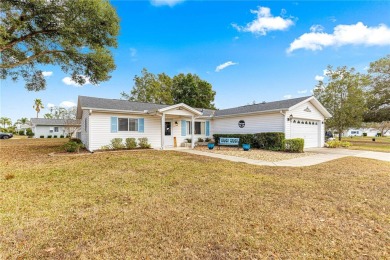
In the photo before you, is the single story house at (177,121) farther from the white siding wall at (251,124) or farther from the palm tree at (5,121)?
the palm tree at (5,121)

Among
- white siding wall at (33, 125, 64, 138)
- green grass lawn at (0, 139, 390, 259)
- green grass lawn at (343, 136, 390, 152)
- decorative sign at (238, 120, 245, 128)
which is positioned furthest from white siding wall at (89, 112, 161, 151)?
white siding wall at (33, 125, 64, 138)

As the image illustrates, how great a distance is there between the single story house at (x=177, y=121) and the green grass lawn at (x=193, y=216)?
23.1 feet

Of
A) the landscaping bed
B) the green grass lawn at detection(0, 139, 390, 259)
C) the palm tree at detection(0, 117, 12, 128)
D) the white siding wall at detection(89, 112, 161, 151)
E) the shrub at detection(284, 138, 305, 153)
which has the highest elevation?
the palm tree at detection(0, 117, 12, 128)

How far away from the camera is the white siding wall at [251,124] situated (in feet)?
47.7

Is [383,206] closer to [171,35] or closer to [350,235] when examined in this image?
[350,235]

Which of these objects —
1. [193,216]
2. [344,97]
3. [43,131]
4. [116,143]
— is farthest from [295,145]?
[43,131]

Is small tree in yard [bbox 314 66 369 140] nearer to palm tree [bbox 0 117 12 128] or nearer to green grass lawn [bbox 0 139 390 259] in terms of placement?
green grass lawn [bbox 0 139 390 259]

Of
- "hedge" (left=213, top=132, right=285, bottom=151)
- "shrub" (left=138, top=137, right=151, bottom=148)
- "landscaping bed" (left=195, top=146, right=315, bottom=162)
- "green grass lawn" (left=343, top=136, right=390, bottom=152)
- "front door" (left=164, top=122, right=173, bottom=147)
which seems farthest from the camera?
"front door" (left=164, top=122, right=173, bottom=147)

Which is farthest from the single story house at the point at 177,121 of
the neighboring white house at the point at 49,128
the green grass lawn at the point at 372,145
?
the neighboring white house at the point at 49,128

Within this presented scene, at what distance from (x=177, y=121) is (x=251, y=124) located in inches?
260

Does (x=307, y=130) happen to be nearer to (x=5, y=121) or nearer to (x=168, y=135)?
(x=168, y=135)

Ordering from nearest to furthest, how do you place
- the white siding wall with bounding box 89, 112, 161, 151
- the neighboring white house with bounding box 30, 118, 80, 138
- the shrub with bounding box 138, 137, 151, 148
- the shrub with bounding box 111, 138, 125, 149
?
the white siding wall with bounding box 89, 112, 161, 151
the shrub with bounding box 111, 138, 125, 149
the shrub with bounding box 138, 137, 151, 148
the neighboring white house with bounding box 30, 118, 80, 138

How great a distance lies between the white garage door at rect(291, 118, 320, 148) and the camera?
1518 centimetres

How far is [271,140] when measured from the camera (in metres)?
14.2
